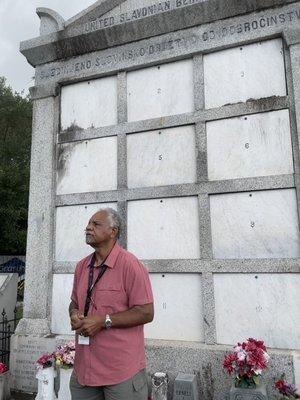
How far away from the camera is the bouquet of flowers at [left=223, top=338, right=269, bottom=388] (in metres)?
3.74

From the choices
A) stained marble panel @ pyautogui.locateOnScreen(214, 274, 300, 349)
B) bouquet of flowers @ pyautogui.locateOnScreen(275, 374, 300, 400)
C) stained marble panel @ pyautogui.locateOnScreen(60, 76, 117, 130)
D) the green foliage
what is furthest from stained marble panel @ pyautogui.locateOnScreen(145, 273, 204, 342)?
the green foliage

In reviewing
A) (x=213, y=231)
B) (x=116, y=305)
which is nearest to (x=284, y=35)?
(x=213, y=231)

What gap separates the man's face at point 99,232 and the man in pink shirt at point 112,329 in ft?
0.38

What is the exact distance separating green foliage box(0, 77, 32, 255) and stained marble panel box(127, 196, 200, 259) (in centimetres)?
1615

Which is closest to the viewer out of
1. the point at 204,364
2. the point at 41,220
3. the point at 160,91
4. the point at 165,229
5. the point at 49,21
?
the point at 204,364

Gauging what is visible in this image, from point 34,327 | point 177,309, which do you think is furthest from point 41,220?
point 177,309

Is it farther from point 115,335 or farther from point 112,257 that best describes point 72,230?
point 115,335

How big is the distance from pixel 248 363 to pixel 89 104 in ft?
14.6

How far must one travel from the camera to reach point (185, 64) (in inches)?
219

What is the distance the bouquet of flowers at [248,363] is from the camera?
147 inches

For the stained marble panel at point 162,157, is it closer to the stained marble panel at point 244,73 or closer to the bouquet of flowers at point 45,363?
the stained marble panel at point 244,73

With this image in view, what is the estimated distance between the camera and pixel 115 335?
2.52 m

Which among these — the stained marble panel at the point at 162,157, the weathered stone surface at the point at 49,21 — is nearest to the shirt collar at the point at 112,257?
the stained marble panel at the point at 162,157

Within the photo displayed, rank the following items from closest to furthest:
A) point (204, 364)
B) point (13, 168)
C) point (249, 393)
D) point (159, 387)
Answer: point (249, 393) < point (159, 387) < point (204, 364) < point (13, 168)
